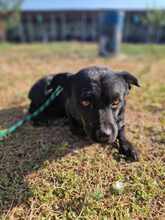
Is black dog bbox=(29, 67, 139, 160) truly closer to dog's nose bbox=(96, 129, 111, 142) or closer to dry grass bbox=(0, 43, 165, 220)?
dog's nose bbox=(96, 129, 111, 142)

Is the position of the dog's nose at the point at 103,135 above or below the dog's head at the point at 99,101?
below

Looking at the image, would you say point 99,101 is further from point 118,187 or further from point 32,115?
point 32,115

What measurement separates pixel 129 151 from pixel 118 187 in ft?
1.32

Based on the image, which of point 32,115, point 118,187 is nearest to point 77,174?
point 118,187

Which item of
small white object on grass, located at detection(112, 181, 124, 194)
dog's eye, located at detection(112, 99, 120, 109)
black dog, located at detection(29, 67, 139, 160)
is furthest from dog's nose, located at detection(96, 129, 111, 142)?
small white object on grass, located at detection(112, 181, 124, 194)

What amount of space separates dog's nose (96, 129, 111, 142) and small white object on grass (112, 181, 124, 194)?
34 cm

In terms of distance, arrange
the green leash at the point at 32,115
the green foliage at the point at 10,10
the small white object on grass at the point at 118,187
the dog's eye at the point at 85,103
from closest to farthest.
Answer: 1. the small white object on grass at the point at 118,187
2. the dog's eye at the point at 85,103
3. the green leash at the point at 32,115
4. the green foliage at the point at 10,10

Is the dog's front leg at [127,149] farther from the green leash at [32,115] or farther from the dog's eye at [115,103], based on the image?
the green leash at [32,115]

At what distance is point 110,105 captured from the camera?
192cm

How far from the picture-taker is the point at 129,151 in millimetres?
2123

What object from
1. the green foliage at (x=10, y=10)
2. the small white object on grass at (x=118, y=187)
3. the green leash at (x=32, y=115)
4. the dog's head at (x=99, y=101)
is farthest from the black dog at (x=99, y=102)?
the green foliage at (x=10, y=10)

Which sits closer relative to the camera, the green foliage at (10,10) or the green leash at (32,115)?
the green leash at (32,115)

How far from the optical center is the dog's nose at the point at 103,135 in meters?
1.79

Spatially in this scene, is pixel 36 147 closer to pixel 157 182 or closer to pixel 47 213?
pixel 47 213
